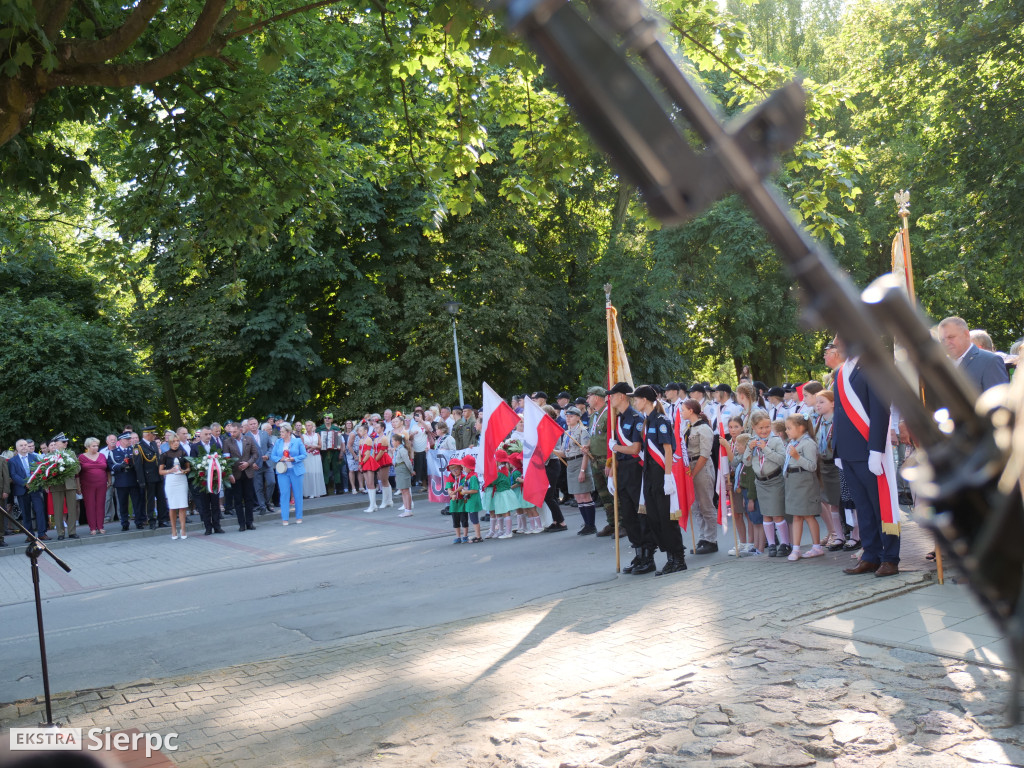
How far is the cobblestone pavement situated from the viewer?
4.42 meters

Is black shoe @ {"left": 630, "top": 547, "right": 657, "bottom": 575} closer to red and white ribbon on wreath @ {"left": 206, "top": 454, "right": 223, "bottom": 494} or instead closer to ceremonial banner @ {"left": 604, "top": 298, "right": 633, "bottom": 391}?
ceremonial banner @ {"left": 604, "top": 298, "right": 633, "bottom": 391}

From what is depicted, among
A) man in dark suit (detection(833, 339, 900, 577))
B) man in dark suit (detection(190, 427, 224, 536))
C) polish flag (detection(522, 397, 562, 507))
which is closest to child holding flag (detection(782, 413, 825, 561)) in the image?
man in dark suit (detection(833, 339, 900, 577))

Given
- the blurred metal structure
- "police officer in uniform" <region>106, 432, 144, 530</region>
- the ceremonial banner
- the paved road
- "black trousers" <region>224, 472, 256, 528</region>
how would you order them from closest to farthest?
the blurred metal structure → the paved road → the ceremonial banner → "black trousers" <region>224, 472, 256, 528</region> → "police officer in uniform" <region>106, 432, 144, 530</region>

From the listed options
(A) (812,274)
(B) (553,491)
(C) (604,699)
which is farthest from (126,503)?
(A) (812,274)

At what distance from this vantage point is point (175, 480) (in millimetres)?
17781

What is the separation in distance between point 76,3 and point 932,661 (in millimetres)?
8289

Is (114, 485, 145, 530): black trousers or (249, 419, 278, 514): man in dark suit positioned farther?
(249, 419, 278, 514): man in dark suit

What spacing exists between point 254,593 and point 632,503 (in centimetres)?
503

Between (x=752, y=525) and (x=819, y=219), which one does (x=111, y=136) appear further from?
(x=752, y=525)

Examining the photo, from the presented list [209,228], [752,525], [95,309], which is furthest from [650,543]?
[95,309]

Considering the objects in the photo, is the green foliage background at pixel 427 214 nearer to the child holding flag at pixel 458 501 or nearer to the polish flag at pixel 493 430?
the polish flag at pixel 493 430

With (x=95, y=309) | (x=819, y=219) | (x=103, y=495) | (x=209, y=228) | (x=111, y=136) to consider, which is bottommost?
(x=103, y=495)

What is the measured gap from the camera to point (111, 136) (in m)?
9.35

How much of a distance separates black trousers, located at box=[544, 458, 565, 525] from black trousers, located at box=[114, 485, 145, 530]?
33.7ft
